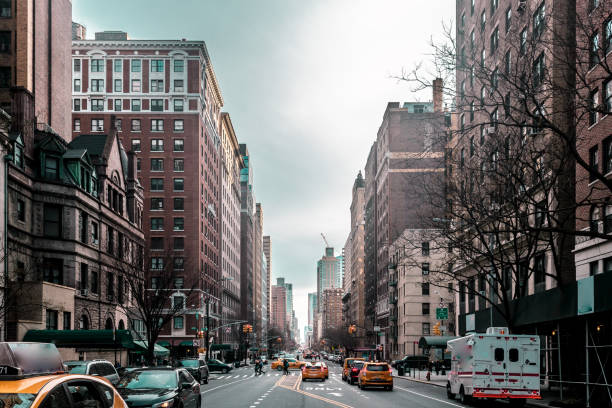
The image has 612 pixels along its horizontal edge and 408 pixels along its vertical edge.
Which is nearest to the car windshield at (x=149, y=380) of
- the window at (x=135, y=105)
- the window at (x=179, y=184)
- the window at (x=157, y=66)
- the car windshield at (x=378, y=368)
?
the car windshield at (x=378, y=368)

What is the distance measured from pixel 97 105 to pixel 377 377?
228 feet

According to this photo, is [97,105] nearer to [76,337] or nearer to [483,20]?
[483,20]

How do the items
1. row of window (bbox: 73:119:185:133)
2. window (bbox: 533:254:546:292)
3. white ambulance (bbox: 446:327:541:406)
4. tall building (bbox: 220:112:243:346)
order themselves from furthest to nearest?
tall building (bbox: 220:112:243:346) < row of window (bbox: 73:119:185:133) < window (bbox: 533:254:546:292) < white ambulance (bbox: 446:327:541:406)

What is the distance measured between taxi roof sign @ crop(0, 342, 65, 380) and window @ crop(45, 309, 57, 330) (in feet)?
115

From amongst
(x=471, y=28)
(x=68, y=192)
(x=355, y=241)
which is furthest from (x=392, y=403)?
(x=355, y=241)

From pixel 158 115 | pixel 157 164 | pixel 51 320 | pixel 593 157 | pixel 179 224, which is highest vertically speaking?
pixel 158 115

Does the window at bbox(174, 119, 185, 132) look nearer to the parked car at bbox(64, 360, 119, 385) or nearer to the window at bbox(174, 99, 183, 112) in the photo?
the window at bbox(174, 99, 183, 112)

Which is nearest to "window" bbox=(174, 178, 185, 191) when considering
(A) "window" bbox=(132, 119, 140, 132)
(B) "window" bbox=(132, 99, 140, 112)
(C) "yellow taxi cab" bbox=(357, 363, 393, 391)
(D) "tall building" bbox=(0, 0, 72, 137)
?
(A) "window" bbox=(132, 119, 140, 132)

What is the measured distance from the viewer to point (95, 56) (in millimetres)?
93812

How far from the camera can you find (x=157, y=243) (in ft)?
296

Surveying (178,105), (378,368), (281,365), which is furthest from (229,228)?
(378,368)

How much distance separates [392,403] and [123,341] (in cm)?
1910

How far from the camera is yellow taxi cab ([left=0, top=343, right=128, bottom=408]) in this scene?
6176mm

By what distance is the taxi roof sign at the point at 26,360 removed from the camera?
23.2 feet
